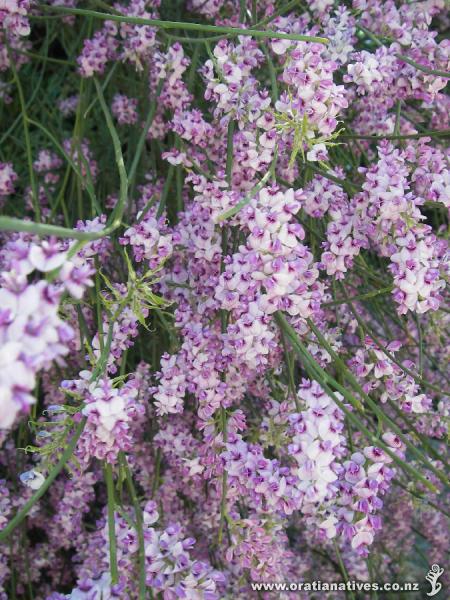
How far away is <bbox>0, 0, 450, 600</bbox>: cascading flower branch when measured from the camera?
644 millimetres

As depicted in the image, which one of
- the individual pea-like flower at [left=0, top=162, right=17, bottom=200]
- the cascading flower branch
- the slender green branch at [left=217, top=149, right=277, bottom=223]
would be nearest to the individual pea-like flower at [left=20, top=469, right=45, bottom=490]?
the cascading flower branch

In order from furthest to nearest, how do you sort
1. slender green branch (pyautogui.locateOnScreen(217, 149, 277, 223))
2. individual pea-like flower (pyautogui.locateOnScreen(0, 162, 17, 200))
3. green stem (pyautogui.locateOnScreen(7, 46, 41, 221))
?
individual pea-like flower (pyautogui.locateOnScreen(0, 162, 17, 200))
green stem (pyautogui.locateOnScreen(7, 46, 41, 221))
slender green branch (pyautogui.locateOnScreen(217, 149, 277, 223))

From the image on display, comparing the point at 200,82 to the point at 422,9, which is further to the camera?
the point at 200,82

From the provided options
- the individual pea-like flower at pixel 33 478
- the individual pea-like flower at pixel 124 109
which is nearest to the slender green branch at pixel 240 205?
the individual pea-like flower at pixel 33 478

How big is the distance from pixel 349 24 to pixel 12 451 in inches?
30.9

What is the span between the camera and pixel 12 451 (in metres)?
1.11

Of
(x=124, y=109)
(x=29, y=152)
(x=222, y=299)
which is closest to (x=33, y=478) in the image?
(x=222, y=299)

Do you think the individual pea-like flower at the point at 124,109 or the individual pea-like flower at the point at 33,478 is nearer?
the individual pea-like flower at the point at 33,478

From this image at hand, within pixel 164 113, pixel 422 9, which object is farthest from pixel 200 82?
pixel 422 9

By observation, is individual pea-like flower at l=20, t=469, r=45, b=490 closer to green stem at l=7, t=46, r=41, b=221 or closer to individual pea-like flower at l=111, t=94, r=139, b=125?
green stem at l=7, t=46, r=41, b=221

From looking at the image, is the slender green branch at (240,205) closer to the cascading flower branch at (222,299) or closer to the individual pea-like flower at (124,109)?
the cascading flower branch at (222,299)

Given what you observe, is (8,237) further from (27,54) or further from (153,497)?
(153,497)

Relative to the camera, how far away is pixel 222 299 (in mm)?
723

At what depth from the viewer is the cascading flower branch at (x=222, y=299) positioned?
644mm
